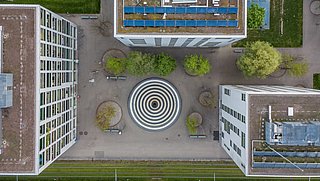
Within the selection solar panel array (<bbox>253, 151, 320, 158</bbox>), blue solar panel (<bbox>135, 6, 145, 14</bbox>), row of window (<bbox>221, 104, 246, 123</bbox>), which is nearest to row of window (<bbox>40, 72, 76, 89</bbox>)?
blue solar panel (<bbox>135, 6, 145, 14</bbox>)

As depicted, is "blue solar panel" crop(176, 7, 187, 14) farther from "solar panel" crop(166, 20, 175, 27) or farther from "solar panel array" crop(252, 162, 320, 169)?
"solar panel array" crop(252, 162, 320, 169)

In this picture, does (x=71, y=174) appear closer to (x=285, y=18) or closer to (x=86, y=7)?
(x=86, y=7)

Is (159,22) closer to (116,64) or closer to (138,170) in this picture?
(116,64)

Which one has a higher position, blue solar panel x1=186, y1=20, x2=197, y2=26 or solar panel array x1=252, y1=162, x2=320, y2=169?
blue solar panel x1=186, y1=20, x2=197, y2=26

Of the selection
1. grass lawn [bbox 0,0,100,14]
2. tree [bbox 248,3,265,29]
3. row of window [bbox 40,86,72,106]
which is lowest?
row of window [bbox 40,86,72,106]

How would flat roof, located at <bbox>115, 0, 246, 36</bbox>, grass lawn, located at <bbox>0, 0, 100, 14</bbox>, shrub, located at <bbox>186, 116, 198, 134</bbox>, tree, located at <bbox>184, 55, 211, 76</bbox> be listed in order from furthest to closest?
grass lawn, located at <bbox>0, 0, 100, 14</bbox>, shrub, located at <bbox>186, 116, 198, 134</bbox>, tree, located at <bbox>184, 55, 211, 76</bbox>, flat roof, located at <bbox>115, 0, 246, 36</bbox>

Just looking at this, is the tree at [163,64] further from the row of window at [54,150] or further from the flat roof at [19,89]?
the flat roof at [19,89]

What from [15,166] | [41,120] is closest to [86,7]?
[41,120]

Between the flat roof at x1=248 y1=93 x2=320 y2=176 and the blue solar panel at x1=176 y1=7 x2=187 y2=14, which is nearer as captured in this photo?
the flat roof at x1=248 y1=93 x2=320 y2=176

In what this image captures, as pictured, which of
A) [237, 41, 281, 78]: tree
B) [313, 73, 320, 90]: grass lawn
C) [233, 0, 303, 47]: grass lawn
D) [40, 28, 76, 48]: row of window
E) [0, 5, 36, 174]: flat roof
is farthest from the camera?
[313, 73, 320, 90]: grass lawn
